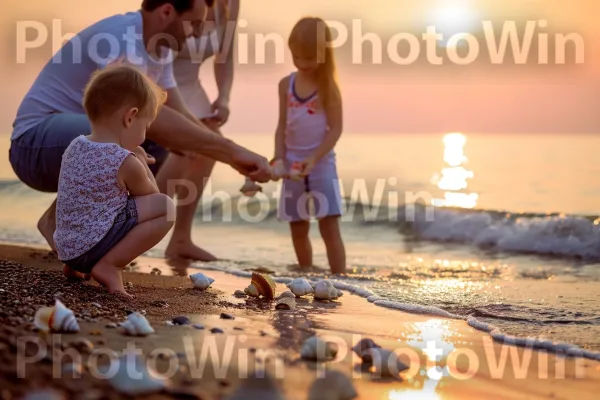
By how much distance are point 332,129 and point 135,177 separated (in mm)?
3072

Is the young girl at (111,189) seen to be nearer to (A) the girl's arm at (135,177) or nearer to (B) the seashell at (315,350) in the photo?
(A) the girl's arm at (135,177)

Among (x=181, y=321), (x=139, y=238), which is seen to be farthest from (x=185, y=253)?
(x=181, y=321)

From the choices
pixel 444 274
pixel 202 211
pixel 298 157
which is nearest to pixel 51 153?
pixel 298 157

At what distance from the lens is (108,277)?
345 centimetres

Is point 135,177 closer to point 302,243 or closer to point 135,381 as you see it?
point 135,381

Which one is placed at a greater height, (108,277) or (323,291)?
(108,277)

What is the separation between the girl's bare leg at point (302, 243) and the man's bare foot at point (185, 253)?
0.69m

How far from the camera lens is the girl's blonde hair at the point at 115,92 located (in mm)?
3428

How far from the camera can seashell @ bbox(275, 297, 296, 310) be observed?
140 inches

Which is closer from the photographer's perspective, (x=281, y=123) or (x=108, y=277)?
(x=108, y=277)

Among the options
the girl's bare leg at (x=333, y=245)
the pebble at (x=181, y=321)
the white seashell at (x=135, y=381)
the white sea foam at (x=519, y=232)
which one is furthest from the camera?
the white sea foam at (x=519, y=232)

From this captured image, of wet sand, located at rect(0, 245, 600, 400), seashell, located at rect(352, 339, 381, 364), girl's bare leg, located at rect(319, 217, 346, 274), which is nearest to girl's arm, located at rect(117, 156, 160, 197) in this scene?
wet sand, located at rect(0, 245, 600, 400)

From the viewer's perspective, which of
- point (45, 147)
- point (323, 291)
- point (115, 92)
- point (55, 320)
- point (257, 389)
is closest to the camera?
point (257, 389)

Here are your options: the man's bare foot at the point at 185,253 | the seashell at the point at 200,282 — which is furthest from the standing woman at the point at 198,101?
the seashell at the point at 200,282
